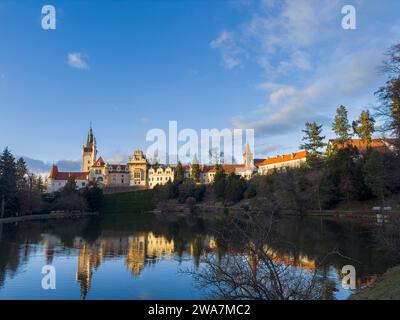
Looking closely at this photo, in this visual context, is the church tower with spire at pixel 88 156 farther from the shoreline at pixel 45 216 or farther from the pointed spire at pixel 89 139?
the shoreline at pixel 45 216

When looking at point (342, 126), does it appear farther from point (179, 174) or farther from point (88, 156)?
point (88, 156)

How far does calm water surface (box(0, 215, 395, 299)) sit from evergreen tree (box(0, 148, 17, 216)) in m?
15.2

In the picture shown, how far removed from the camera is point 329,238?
24.7m

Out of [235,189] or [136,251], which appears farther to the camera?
[235,189]

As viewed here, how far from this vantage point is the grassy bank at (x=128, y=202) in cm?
6688

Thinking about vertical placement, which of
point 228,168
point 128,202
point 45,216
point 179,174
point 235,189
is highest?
point 228,168

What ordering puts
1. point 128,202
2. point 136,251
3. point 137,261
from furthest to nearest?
1. point 128,202
2. point 136,251
3. point 137,261

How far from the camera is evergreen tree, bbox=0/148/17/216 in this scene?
1655 inches

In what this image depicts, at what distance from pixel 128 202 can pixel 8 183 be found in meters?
30.7

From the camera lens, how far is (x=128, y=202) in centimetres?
7175

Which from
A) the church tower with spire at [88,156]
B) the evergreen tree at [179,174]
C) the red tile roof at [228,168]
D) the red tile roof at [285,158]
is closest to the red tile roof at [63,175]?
the church tower with spire at [88,156]

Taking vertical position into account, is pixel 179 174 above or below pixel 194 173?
below

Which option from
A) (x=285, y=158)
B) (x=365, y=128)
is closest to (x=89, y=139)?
(x=285, y=158)
